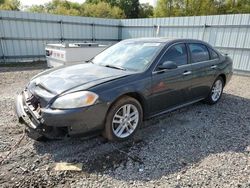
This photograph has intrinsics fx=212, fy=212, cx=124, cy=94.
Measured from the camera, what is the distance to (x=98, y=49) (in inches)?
331

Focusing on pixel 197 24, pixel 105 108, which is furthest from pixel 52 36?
pixel 105 108

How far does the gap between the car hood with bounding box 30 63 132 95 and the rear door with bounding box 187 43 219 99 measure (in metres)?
1.72

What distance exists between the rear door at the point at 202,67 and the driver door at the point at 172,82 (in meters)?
0.21

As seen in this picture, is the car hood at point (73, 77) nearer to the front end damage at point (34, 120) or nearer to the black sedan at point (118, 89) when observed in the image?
the black sedan at point (118, 89)

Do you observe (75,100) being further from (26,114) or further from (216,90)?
(216,90)

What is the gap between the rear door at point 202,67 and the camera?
435 centimetres

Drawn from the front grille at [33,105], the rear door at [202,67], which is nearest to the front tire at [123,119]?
the front grille at [33,105]

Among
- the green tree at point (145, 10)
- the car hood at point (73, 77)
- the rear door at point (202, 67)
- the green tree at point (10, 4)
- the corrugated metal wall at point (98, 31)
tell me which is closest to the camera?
the car hood at point (73, 77)

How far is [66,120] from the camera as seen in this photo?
2645 mm

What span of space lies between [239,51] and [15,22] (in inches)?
423

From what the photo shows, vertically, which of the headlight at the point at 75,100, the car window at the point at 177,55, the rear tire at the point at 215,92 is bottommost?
the rear tire at the point at 215,92

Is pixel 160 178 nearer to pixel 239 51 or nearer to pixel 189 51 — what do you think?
pixel 189 51

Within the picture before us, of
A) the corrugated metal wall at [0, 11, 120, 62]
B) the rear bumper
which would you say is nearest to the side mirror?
the rear bumper

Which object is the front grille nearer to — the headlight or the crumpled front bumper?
the crumpled front bumper
